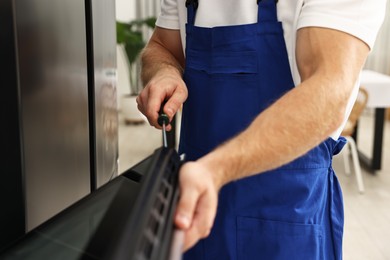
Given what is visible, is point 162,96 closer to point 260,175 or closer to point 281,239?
point 260,175

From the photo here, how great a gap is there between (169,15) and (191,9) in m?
0.14

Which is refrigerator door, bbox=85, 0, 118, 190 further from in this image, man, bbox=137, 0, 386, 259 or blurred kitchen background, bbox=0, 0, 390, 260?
man, bbox=137, 0, 386, 259

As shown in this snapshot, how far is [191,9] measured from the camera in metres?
1.08

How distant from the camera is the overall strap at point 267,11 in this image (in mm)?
968

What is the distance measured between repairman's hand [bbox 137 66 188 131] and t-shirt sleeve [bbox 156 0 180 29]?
185mm

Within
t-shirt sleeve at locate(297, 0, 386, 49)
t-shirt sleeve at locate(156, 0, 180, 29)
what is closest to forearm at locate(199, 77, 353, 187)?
t-shirt sleeve at locate(297, 0, 386, 49)

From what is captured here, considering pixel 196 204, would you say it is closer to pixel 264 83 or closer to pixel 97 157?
pixel 264 83

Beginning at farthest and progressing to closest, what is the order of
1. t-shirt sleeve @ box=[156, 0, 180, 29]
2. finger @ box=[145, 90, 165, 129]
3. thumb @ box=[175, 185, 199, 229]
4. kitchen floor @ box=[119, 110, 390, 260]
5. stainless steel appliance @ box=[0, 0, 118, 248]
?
kitchen floor @ box=[119, 110, 390, 260], t-shirt sleeve @ box=[156, 0, 180, 29], finger @ box=[145, 90, 165, 129], stainless steel appliance @ box=[0, 0, 118, 248], thumb @ box=[175, 185, 199, 229]

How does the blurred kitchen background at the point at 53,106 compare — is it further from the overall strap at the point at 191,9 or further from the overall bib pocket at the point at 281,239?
the overall bib pocket at the point at 281,239

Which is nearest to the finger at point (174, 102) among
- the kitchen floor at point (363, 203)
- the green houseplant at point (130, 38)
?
the kitchen floor at point (363, 203)

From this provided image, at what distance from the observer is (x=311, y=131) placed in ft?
2.40

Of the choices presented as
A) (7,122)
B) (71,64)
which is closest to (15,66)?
(7,122)

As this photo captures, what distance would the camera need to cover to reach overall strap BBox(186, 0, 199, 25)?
42.3 inches

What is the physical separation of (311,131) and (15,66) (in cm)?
45
